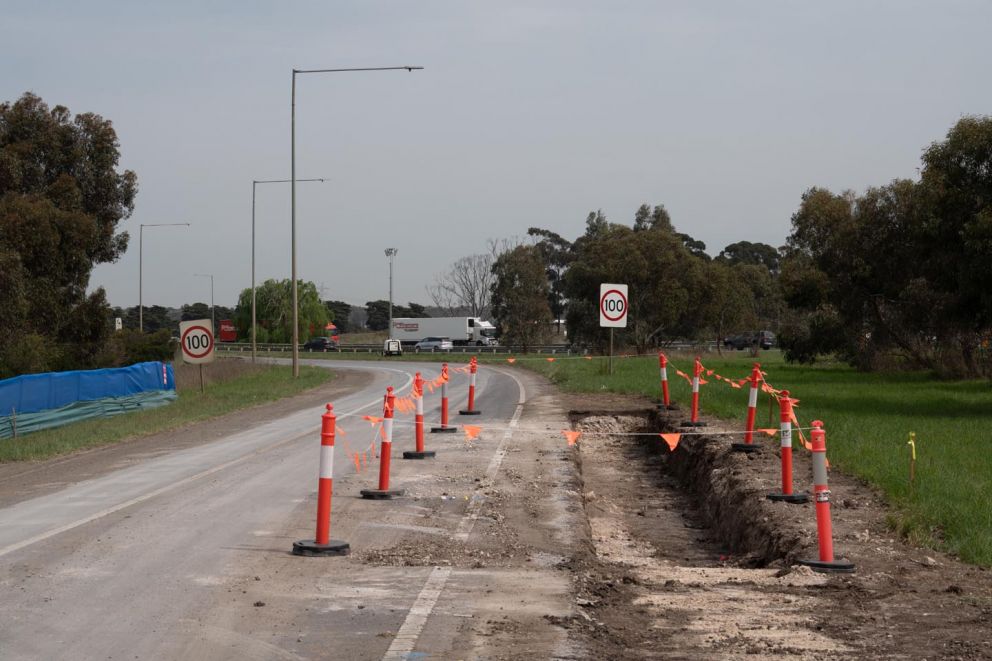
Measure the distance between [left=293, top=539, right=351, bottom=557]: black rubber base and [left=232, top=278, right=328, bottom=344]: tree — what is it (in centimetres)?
10229

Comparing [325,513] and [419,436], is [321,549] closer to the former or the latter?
[325,513]

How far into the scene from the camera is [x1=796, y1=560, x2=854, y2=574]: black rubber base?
8648 millimetres

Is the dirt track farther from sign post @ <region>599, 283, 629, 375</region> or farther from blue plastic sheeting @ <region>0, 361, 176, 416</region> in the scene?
sign post @ <region>599, 283, 629, 375</region>

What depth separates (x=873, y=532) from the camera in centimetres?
1009

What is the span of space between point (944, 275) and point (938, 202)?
5.74 feet

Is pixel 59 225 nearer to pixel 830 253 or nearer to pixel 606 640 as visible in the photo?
pixel 830 253

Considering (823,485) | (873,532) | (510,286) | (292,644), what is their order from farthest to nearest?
(510,286)
(873,532)
(823,485)
(292,644)

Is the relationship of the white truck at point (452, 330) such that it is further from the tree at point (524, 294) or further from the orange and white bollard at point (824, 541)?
the orange and white bollard at point (824, 541)

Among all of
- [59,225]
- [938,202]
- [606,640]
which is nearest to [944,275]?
[938,202]

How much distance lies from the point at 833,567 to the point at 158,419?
1892cm

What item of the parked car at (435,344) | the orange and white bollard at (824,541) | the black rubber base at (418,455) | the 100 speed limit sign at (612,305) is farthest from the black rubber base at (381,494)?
the parked car at (435,344)

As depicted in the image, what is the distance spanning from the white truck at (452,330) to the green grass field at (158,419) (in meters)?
62.7

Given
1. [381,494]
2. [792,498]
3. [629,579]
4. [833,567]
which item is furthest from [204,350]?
[833,567]

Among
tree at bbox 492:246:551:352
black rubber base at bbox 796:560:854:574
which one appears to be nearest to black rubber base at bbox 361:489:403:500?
black rubber base at bbox 796:560:854:574
